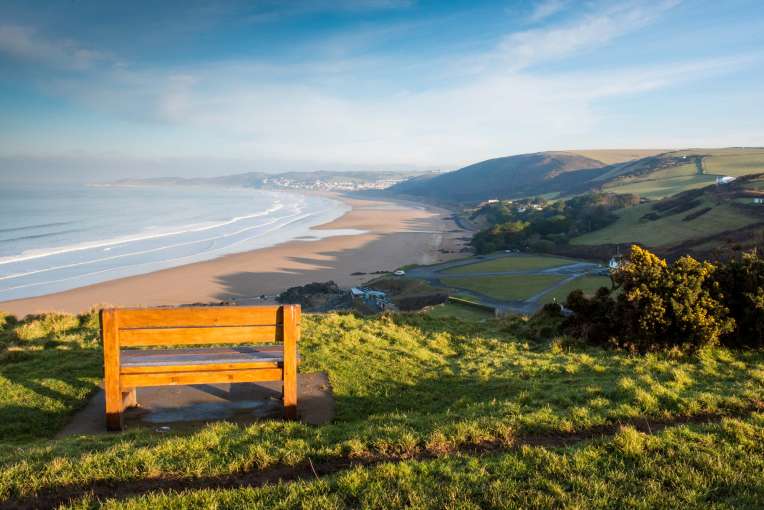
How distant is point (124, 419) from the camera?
5.66 metres

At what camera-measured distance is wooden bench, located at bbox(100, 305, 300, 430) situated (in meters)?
5.22

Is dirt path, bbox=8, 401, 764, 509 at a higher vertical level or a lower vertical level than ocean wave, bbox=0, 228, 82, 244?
lower

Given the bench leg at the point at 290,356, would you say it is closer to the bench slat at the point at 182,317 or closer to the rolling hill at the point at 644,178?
the bench slat at the point at 182,317

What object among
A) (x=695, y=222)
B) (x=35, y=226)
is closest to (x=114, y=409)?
(x=35, y=226)

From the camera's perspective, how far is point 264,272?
41.7m

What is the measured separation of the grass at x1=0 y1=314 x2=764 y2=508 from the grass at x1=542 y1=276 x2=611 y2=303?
29.2 metres

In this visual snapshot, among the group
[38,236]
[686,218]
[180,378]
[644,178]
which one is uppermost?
[644,178]

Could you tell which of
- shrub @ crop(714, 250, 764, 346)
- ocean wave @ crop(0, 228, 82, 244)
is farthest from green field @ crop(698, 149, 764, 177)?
ocean wave @ crop(0, 228, 82, 244)

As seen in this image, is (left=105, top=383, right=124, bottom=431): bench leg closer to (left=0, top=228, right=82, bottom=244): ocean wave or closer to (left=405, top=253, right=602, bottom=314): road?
(left=405, top=253, right=602, bottom=314): road

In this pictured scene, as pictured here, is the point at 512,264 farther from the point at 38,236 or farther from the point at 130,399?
the point at 38,236

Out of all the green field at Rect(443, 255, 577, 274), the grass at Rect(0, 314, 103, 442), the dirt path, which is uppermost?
the dirt path

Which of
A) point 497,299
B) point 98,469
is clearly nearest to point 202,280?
point 497,299

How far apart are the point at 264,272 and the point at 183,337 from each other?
122 feet

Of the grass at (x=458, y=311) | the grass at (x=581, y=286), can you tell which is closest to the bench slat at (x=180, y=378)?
the grass at (x=458, y=311)
